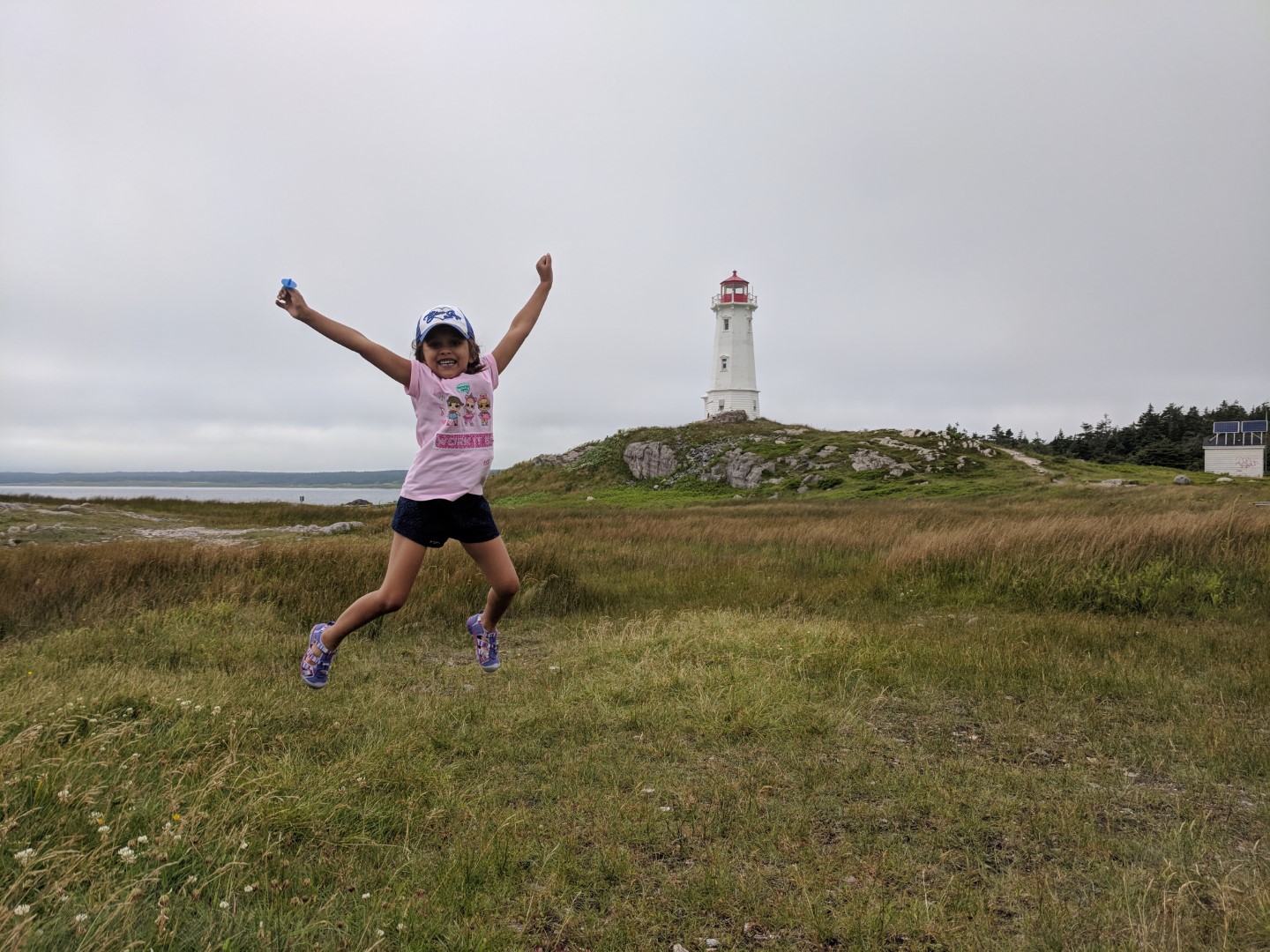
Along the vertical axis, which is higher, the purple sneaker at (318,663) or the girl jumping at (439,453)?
the girl jumping at (439,453)

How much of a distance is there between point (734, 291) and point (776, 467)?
25.4 meters

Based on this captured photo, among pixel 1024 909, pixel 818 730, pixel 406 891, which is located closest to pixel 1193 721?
pixel 818 730

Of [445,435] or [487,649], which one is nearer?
[445,435]

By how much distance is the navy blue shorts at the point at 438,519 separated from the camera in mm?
4688

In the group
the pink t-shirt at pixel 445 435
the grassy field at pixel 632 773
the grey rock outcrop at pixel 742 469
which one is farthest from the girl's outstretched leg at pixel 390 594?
the grey rock outcrop at pixel 742 469

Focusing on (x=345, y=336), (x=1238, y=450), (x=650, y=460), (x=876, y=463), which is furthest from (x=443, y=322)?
(x=1238, y=450)

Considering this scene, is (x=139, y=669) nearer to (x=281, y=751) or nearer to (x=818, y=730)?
(x=281, y=751)

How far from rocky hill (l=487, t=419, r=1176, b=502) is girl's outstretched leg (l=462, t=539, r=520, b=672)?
30100 mm

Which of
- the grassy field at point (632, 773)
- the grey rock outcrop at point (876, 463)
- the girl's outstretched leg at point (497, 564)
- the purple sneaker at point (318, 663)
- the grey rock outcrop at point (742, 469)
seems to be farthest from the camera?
the grey rock outcrop at point (742, 469)

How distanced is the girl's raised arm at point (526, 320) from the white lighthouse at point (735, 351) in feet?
191

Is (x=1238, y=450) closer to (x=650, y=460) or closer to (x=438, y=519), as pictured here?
(x=650, y=460)

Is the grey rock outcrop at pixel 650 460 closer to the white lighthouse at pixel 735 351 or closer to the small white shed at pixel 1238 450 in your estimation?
the white lighthouse at pixel 735 351

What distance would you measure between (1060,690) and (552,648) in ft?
14.5

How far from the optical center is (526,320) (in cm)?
530
